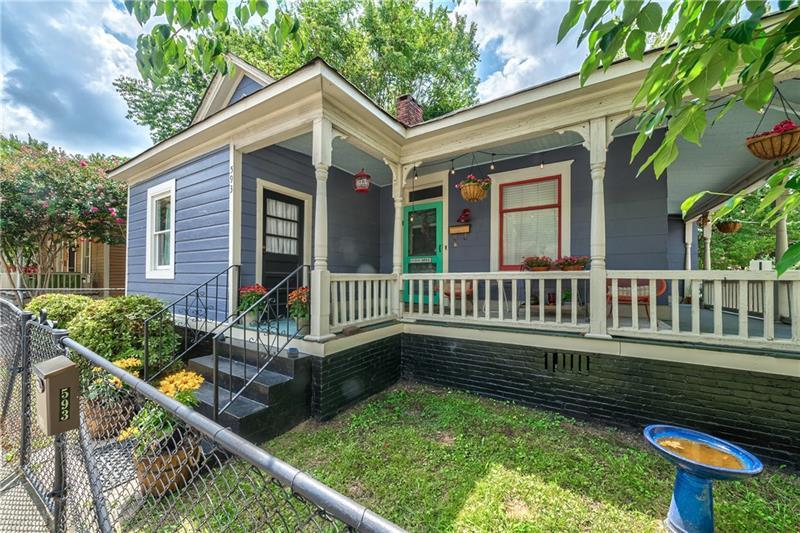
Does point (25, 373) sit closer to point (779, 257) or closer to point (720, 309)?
point (720, 309)

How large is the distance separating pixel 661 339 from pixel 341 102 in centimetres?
409

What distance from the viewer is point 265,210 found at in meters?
5.08

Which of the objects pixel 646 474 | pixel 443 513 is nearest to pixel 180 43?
pixel 443 513

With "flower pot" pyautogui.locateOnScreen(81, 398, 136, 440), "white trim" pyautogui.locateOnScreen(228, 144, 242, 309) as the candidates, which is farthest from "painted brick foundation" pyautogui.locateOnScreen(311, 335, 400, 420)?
"white trim" pyautogui.locateOnScreen(228, 144, 242, 309)

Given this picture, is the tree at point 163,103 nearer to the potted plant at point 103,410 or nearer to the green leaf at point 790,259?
the potted plant at point 103,410

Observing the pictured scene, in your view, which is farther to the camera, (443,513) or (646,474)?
(646,474)

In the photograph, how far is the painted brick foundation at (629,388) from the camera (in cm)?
274

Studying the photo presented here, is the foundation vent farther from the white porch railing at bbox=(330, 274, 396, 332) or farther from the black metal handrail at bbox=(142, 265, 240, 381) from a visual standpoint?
the black metal handrail at bbox=(142, 265, 240, 381)

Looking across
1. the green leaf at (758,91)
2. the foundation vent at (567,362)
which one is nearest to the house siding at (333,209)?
the foundation vent at (567,362)

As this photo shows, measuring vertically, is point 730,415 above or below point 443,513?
above

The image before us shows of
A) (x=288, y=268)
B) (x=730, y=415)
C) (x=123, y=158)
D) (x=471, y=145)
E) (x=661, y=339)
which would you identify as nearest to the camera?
(x=730, y=415)

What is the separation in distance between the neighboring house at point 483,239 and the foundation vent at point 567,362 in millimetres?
16

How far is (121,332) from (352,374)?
278 centimetres

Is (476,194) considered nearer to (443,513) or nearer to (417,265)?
(417,265)
